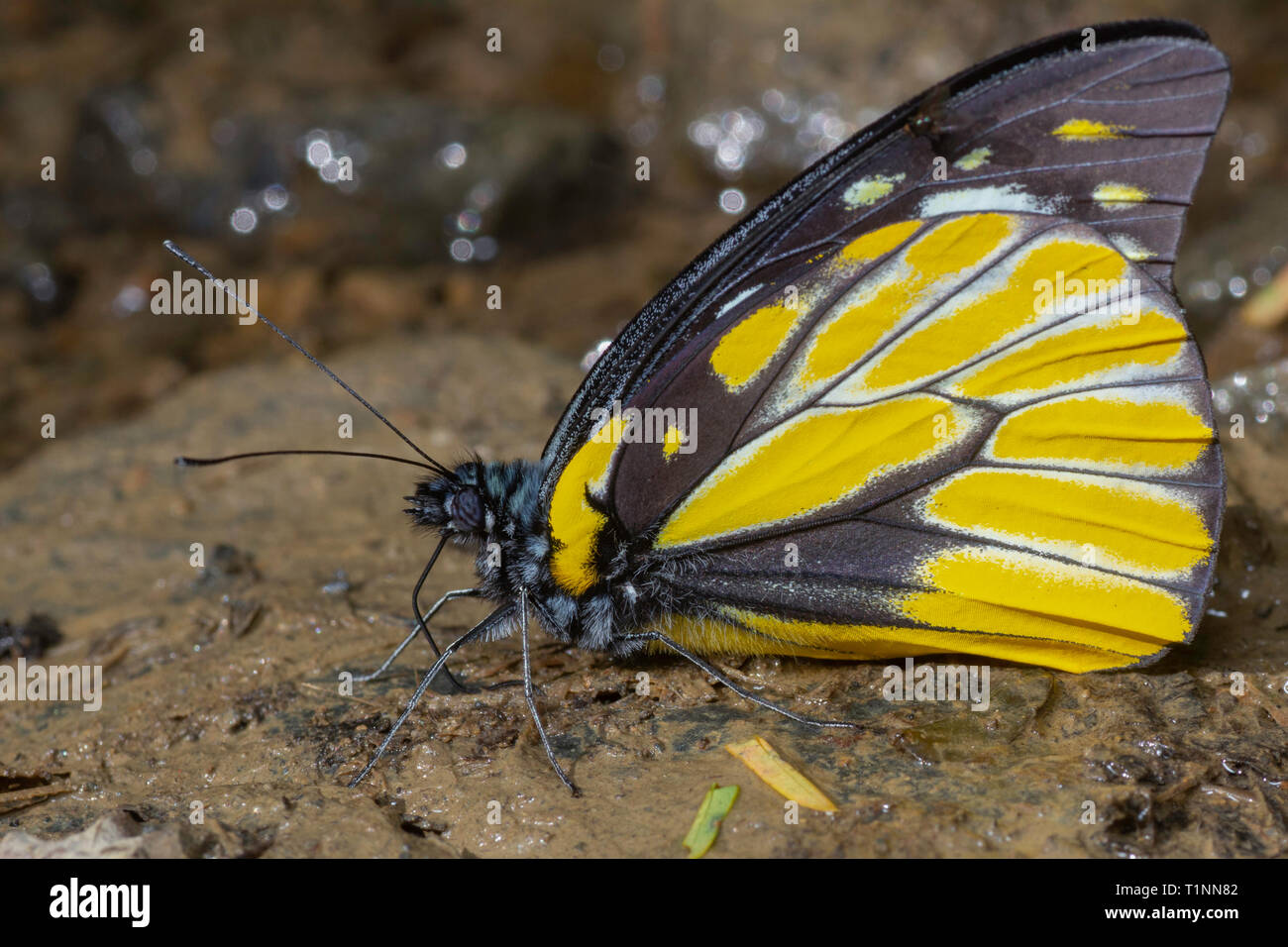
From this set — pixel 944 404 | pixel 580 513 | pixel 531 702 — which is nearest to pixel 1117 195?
pixel 944 404

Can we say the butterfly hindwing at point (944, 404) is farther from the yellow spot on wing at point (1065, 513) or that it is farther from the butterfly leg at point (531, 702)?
the butterfly leg at point (531, 702)

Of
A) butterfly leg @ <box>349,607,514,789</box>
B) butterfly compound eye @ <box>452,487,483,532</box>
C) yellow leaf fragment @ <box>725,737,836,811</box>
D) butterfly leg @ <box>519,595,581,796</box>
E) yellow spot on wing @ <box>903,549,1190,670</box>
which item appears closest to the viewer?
yellow leaf fragment @ <box>725,737,836,811</box>

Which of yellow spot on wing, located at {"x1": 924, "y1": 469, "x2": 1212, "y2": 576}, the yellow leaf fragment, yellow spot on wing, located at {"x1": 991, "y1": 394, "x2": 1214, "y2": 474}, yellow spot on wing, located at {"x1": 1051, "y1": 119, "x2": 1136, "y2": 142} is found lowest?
the yellow leaf fragment

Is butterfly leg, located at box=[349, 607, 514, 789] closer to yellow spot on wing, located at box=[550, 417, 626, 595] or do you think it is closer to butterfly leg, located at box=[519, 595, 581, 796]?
butterfly leg, located at box=[519, 595, 581, 796]

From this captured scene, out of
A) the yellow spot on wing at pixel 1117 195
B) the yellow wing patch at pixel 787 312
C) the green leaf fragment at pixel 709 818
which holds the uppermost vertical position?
the yellow spot on wing at pixel 1117 195

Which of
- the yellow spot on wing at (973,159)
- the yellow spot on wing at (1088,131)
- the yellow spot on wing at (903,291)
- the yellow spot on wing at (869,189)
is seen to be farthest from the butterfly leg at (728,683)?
the yellow spot on wing at (1088,131)

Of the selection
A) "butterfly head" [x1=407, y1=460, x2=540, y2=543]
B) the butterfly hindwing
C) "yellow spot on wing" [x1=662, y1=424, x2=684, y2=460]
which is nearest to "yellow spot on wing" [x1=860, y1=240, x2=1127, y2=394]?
the butterfly hindwing

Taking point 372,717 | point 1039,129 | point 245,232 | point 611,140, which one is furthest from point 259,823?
point 611,140

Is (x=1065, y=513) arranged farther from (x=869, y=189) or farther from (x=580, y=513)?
(x=580, y=513)
